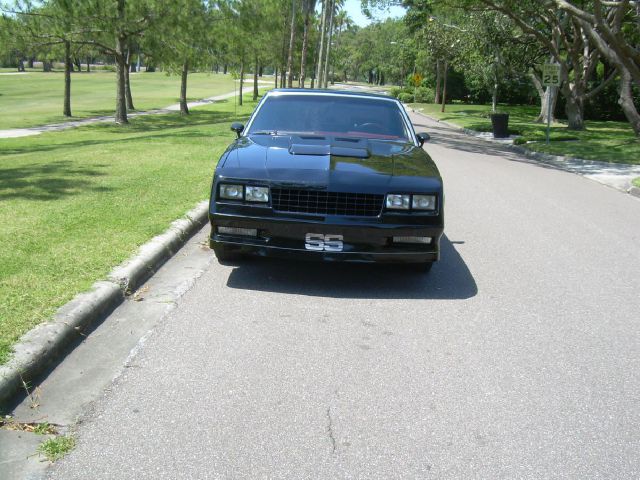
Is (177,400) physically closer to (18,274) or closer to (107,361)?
(107,361)

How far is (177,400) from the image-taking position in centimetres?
348

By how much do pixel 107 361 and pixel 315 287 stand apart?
2.06 m

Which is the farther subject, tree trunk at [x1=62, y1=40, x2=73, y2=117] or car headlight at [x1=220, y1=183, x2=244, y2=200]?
tree trunk at [x1=62, y1=40, x2=73, y2=117]

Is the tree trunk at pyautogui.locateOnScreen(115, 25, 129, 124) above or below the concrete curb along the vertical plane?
above

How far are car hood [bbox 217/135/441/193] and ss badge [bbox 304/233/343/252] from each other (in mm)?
404

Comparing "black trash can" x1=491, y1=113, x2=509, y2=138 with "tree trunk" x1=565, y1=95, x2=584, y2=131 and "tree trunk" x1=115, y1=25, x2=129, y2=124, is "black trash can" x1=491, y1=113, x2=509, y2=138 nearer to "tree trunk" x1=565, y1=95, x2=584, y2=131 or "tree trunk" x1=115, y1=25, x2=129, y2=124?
"tree trunk" x1=565, y1=95, x2=584, y2=131

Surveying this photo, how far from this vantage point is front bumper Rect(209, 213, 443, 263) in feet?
16.9

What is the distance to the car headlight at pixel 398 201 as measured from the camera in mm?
5180

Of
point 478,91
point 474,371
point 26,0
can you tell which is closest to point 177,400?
point 474,371

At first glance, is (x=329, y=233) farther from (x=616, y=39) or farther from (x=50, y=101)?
(x=50, y=101)

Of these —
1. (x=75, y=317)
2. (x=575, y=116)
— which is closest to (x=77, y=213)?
(x=75, y=317)

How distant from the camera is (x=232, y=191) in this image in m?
5.24

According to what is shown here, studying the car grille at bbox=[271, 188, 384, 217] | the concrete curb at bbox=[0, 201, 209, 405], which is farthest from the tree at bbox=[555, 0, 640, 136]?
the concrete curb at bbox=[0, 201, 209, 405]

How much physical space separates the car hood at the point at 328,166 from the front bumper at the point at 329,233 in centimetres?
31
